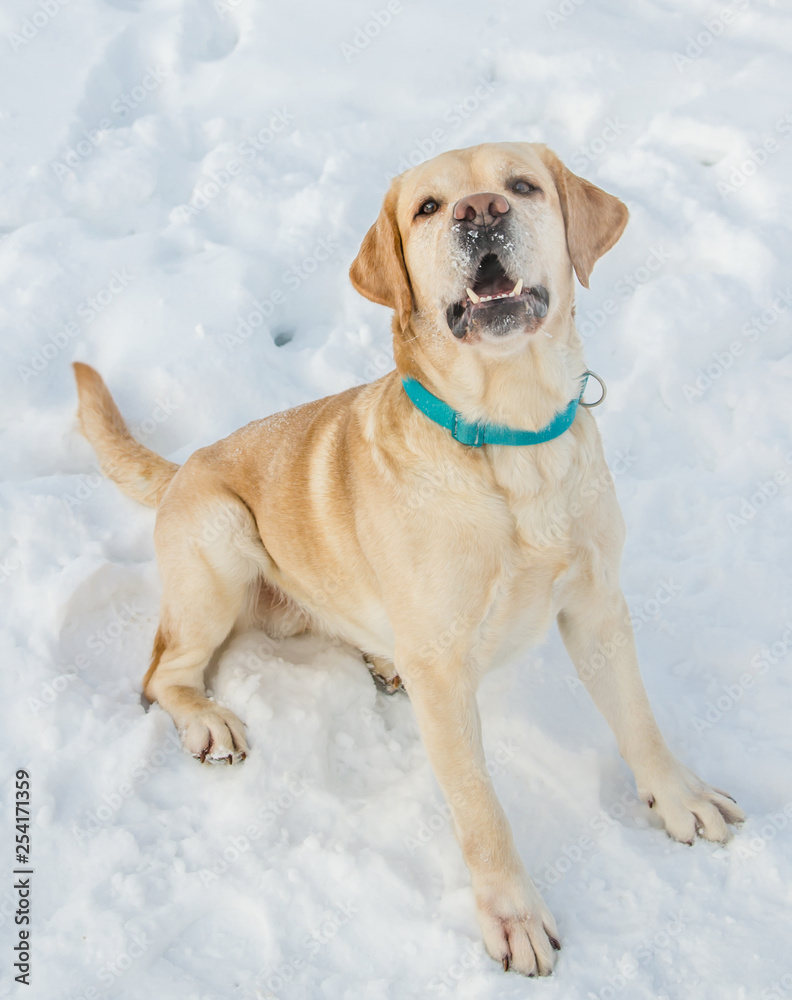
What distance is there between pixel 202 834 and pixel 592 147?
446 cm

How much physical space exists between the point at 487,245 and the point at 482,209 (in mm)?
94

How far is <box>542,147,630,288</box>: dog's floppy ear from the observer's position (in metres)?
2.47

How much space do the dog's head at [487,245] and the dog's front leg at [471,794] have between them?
963 millimetres

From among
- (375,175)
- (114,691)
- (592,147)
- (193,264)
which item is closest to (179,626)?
(114,691)

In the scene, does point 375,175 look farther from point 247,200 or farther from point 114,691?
point 114,691

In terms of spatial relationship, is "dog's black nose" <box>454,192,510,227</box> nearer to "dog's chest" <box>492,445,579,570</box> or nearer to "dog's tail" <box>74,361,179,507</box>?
"dog's chest" <box>492,445,579,570</box>

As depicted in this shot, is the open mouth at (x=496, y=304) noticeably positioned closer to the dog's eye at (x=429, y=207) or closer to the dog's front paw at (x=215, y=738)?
the dog's eye at (x=429, y=207)

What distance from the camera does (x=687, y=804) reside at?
2562 mm

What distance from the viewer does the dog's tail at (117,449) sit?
368 centimetres

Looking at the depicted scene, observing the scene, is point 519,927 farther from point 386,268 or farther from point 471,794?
point 386,268

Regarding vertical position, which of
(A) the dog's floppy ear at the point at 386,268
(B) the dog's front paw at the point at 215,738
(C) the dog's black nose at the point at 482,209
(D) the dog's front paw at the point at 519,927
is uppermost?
(C) the dog's black nose at the point at 482,209

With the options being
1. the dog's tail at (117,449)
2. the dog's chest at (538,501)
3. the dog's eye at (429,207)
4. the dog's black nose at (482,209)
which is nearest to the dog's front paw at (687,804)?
the dog's chest at (538,501)

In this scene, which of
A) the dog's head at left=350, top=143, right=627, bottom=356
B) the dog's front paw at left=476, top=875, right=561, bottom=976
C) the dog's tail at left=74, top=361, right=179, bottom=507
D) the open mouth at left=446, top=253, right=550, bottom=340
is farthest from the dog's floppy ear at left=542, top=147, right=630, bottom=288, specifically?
the dog's tail at left=74, top=361, right=179, bottom=507

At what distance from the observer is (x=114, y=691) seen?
3.12m
